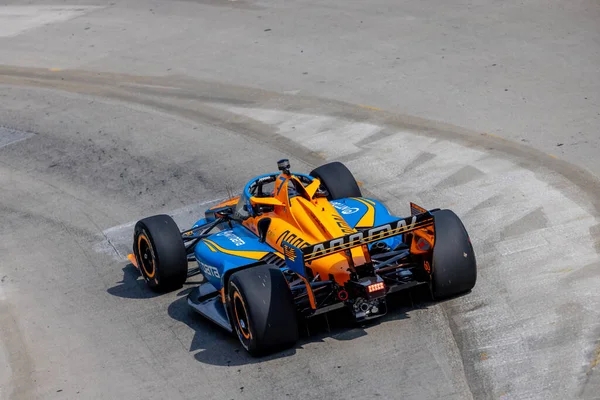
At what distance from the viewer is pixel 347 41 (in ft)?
76.6

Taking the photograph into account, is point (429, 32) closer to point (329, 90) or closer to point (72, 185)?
point (329, 90)

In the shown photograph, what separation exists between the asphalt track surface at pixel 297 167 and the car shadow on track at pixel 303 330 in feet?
0.10

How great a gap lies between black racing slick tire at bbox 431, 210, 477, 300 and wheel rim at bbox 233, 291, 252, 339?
7.29 feet

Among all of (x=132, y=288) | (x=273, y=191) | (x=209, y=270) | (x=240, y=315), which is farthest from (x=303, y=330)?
(x=132, y=288)

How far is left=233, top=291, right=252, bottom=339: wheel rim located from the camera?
35.0 feet

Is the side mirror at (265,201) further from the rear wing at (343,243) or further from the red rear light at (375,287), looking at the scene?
the red rear light at (375,287)

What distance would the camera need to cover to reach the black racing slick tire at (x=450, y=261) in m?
11.0

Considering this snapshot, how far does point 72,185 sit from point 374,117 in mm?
5925

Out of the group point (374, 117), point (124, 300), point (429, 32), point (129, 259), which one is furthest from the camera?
point (429, 32)

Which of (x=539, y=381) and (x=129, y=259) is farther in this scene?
(x=129, y=259)

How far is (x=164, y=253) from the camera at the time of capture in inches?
484

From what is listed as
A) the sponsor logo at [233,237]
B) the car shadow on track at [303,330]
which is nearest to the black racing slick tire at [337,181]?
the sponsor logo at [233,237]

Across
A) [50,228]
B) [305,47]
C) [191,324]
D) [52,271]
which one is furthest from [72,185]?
[305,47]

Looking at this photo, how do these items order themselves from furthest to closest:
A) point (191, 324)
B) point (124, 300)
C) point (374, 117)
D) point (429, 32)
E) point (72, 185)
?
point (429, 32), point (374, 117), point (72, 185), point (124, 300), point (191, 324)
